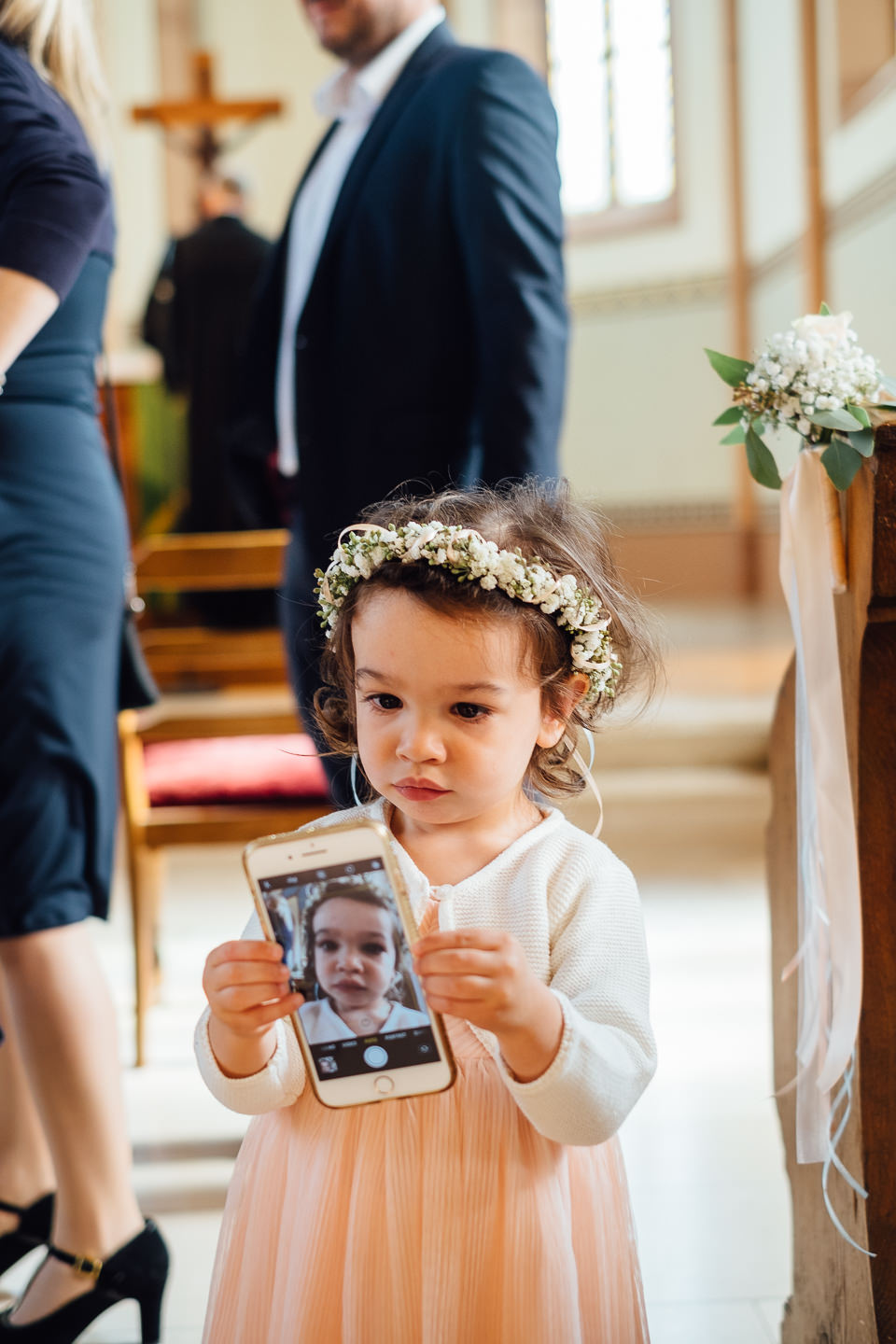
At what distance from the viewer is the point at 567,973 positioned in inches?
44.5

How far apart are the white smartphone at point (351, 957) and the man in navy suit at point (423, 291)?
2.94ft

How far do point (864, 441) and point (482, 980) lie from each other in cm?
60

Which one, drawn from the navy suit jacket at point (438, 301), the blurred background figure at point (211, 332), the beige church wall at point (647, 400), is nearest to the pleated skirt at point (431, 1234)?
the navy suit jacket at point (438, 301)

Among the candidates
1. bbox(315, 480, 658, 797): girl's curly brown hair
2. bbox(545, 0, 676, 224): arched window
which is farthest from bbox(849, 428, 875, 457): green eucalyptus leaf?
bbox(545, 0, 676, 224): arched window

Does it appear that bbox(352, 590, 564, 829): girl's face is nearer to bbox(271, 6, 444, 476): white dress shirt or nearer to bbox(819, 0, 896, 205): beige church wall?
bbox(271, 6, 444, 476): white dress shirt

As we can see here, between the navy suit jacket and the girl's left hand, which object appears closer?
the girl's left hand

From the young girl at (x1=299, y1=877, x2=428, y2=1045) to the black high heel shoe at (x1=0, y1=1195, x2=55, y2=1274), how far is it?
1018 millimetres

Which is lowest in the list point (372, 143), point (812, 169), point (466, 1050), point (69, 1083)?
point (69, 1083)

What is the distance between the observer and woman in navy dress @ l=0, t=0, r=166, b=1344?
1645 mm

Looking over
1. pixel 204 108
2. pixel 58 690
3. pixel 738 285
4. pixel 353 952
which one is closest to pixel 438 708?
pixel 353 952

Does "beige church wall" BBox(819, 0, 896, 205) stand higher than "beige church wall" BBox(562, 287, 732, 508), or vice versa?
"beige church wall" BBox(819, 0, 896, 205)

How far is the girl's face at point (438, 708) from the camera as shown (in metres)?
1.14

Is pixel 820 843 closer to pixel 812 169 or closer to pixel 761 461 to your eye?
pixel 761 461

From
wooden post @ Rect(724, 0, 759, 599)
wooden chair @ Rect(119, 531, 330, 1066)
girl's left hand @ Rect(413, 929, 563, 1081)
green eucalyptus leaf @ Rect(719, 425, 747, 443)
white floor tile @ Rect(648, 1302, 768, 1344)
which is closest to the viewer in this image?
girl's left hand @ Rect(413, 929, 563, 1081)
